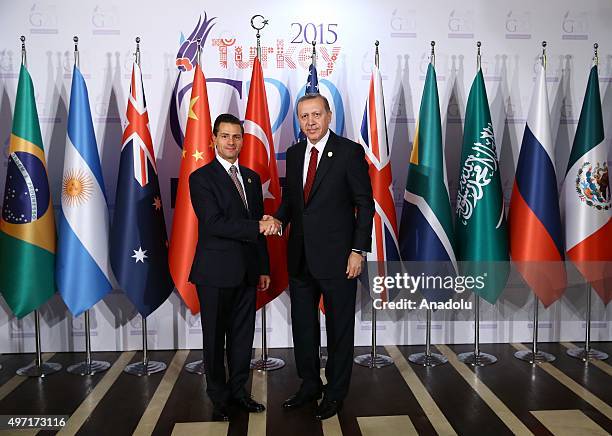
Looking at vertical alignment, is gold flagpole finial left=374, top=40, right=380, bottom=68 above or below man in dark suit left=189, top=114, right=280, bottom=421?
above

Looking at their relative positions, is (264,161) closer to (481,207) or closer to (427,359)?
(481,207)

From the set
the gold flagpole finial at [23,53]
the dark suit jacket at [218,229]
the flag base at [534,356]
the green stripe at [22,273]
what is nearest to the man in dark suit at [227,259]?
the dark suit jacket at [218,229]

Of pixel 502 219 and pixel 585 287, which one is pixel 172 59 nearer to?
pixel 502 219

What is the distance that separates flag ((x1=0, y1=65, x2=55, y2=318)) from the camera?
12.0 ft

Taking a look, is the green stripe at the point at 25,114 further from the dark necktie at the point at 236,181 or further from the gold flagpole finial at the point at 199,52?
Result: the dark necktie at the point at 236,181

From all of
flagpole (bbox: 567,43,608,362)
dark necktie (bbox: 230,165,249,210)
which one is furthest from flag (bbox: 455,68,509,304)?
dark necktie (bbox: 230,165,249,210)

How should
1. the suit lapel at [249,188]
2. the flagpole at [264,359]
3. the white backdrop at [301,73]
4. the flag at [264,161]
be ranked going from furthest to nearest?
the white backdrop at [301,73] → the flagpole at [264,359] → the flag at [264,161] → the suit lapel at [249,188]

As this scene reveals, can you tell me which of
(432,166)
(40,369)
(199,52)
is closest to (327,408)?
(432,166)

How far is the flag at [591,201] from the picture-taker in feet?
12.7

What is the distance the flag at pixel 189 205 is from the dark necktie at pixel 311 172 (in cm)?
100

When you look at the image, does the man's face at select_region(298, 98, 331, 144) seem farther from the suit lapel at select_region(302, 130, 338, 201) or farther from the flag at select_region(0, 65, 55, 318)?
the flag at select_region(0, 65, 55, 318)

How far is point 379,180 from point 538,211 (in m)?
1.08

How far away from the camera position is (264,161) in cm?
376

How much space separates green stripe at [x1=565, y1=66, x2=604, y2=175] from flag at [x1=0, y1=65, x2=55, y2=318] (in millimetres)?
3552
